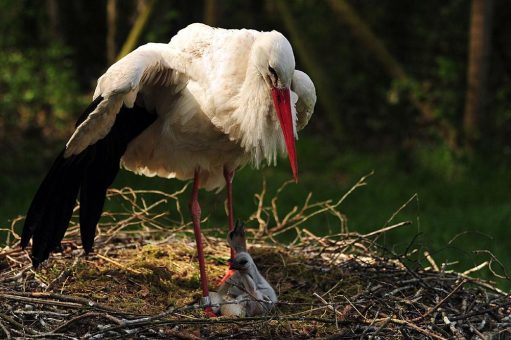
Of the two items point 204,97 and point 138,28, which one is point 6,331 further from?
point 138,28

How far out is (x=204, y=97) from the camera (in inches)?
183

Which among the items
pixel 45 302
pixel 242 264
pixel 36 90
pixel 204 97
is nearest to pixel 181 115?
pixel 204 97

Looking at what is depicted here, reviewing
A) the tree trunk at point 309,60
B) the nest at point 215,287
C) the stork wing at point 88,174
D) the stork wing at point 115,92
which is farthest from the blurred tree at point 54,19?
the stork wing at point 115,92

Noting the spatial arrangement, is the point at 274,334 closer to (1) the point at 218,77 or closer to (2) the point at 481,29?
(1) the point at 218,77

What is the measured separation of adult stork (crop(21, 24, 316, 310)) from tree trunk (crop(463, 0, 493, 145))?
4161 mm

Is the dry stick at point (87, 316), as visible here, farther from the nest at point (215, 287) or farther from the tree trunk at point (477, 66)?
the tree trunk at point (477, 66)

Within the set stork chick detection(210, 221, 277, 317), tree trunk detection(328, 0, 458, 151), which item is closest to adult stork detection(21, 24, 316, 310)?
stork chick detection(210, 221, 277, 317)

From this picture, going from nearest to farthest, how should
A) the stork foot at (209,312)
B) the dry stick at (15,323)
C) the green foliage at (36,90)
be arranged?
the dry stick at (15,323) < the stork foot at (209,312) < the green foliage at (36,90)

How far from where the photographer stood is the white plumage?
173 inches

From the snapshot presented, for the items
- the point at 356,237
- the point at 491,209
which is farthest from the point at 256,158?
the point at 491,209

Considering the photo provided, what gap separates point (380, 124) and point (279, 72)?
6.04 meters

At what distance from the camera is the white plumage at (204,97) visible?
4391mm

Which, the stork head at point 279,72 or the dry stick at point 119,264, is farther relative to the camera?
the dry stick at point 119,264

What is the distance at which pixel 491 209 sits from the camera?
7.96 m
